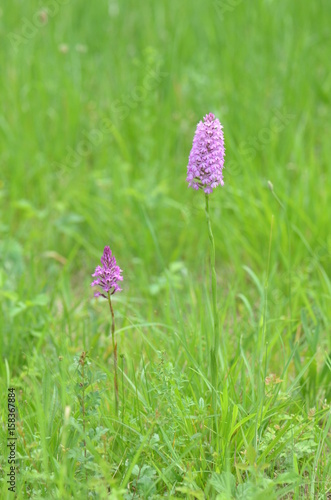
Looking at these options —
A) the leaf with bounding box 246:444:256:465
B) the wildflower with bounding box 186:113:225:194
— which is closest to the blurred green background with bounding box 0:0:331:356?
the leaf with bounding box 246:444:256:465

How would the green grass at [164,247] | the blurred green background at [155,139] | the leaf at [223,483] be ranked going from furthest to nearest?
the blurred green background at [155,139]
the green grass at [164,247]
the leaf at [223,483]

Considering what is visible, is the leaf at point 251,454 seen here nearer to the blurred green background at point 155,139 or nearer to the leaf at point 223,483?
the leaf at point 223,483

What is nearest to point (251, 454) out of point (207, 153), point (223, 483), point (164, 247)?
point (223, 483)

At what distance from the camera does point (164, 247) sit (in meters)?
3.20

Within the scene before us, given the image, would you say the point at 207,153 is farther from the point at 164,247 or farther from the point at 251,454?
the point at 164,247

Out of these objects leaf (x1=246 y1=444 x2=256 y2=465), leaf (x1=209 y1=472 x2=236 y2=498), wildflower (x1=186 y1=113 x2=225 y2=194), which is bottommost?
leaf (x1=209 y1=472 x2=236 y2=498)

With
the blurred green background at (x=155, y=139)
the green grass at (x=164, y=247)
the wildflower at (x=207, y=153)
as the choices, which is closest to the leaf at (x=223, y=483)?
the green grass at (x=164, y=247)

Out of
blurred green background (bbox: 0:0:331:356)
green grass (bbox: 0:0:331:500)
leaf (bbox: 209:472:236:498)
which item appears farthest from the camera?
blurred green background (bbox: 0:0:331:356)

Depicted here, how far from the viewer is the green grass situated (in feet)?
5.48

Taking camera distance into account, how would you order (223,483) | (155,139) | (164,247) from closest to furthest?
(223,483), (164,247), (155,139)

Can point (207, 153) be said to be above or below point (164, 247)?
below

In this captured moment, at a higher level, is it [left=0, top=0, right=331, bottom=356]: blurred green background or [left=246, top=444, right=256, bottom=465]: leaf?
[left=0, top=0, right=331, bottom=356]: blurred green background

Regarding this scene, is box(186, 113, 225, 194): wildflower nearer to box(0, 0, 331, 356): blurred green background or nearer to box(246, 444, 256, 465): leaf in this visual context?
box(246, 444, 256, 465): leaf

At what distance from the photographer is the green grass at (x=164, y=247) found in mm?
1669
